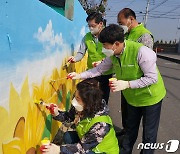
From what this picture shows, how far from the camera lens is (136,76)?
278 cm

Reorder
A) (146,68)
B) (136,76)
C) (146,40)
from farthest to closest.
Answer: (146,40), (136,76), (146,68)

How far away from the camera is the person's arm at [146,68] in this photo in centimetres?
264

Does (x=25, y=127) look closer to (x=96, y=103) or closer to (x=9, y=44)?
(x=96, y=103)

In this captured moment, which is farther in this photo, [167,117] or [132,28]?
[167,117]

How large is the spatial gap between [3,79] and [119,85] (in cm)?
117

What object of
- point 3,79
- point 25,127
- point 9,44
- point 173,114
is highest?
point 9,44

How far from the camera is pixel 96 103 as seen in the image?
7.88 feet

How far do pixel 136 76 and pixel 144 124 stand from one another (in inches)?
22.7

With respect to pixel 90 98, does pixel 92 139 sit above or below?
below

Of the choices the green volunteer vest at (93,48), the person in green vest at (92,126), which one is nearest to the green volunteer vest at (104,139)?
the person in green vest at (92,126)

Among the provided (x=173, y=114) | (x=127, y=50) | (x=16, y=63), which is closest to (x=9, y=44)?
(x=16, y=63)

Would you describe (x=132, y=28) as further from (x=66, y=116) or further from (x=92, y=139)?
(x=92, y=139)

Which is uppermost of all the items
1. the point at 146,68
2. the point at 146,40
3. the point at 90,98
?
the point at 146,40

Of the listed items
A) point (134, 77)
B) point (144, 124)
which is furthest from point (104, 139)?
point (144, 124)
